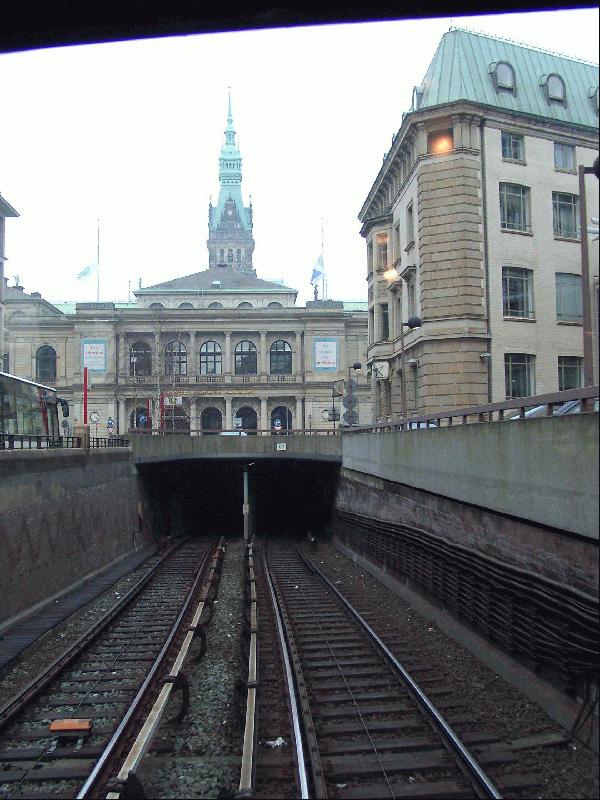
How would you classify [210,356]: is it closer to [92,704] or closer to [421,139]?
[421,139]

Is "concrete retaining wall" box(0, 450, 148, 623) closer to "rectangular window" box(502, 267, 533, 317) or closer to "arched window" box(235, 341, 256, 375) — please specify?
"rectangular window" box(502, 267, 533, 317)

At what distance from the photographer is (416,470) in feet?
57.2

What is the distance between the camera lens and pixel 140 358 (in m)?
78.4

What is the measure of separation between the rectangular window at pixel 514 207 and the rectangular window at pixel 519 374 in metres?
3.81

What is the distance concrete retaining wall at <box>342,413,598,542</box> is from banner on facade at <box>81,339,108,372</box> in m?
58.4

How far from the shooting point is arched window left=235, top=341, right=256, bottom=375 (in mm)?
81625

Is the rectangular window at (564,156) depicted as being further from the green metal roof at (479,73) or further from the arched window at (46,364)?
the arched window at (46,364)

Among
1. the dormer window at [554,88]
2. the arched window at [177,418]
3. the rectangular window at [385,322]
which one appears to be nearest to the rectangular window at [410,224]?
the rectangular window at [385,322]

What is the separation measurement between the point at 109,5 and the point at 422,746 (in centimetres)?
839

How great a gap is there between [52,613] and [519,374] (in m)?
15.9

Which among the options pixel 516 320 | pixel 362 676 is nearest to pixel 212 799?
pixel 362 676

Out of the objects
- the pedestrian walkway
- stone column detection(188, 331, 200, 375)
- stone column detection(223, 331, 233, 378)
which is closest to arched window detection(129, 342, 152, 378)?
stone column detection(188, 331, 200, 375)

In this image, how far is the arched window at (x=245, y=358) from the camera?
81625mm

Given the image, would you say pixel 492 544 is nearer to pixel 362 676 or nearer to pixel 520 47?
pixel 362 676
